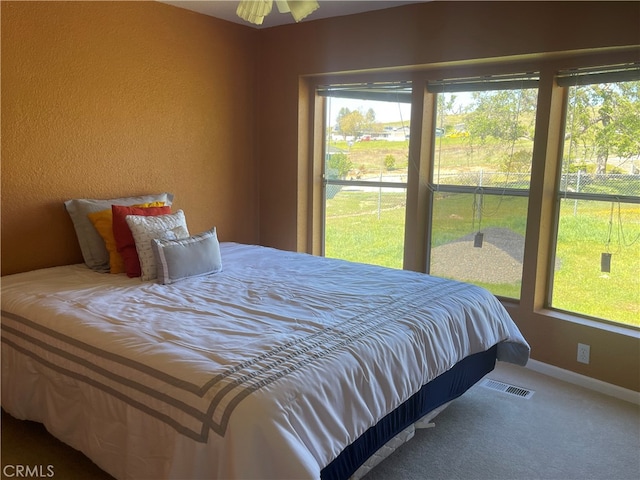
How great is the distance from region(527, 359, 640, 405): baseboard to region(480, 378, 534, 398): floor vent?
0.31 m

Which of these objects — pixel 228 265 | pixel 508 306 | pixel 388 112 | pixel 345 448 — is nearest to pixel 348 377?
pixel 345 448

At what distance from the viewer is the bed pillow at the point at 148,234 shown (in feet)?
9.28

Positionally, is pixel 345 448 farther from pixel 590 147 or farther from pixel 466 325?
pixel 590 147

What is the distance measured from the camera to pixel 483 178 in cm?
→ 350

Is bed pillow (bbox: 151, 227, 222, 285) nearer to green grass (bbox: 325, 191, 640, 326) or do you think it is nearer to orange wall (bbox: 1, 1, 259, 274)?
orange wall (bbox: 1, 1, 259, 274)

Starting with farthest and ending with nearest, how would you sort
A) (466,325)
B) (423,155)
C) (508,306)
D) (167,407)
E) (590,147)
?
(423,155) → (508,306) → (590,147) → (466,325) → (167,407)

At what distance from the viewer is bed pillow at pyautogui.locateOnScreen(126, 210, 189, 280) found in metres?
2.83

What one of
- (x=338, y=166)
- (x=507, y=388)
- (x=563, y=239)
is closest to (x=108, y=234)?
(x=338, y=166)

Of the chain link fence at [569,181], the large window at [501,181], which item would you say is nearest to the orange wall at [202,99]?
the large window at [501,181]

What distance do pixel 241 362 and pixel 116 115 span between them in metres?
2.32

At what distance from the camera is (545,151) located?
3.13 meters

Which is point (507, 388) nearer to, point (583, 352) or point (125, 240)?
point (583, 352)

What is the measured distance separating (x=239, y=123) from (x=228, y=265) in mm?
1557

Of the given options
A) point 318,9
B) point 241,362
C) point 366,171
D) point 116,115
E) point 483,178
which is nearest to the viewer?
point 241,362
